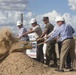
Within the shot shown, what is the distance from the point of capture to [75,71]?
37.2ft

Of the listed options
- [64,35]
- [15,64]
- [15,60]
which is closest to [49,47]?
[64,35]

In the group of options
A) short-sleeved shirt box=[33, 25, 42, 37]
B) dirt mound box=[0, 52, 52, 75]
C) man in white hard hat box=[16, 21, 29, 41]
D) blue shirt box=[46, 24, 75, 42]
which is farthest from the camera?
man in white hard hat box=[16, 21, 29, 41]

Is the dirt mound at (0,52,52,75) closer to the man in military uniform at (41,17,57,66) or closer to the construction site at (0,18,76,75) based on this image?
the construction site at (0,18,76,75)

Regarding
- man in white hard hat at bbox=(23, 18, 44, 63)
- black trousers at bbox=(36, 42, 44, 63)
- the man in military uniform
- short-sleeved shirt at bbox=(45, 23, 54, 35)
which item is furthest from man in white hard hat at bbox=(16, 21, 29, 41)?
short-sleeved shirt at bbox=(45, 23, 54, 35)

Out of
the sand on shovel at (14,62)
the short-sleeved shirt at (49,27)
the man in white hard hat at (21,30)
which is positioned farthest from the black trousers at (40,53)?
the sand on shovel at (14,62)

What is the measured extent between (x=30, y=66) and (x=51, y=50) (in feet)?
6.93

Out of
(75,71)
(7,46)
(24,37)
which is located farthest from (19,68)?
(24,37)

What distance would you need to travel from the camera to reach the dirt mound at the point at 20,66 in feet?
35.4

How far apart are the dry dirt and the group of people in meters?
0.67

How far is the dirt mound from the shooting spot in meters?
10.8

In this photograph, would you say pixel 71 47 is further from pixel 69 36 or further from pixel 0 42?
pixel 0 42

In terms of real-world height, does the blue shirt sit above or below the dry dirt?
above

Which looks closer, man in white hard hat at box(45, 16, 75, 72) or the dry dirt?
the dry dirt

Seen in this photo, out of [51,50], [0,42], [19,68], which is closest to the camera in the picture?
[19,68]
